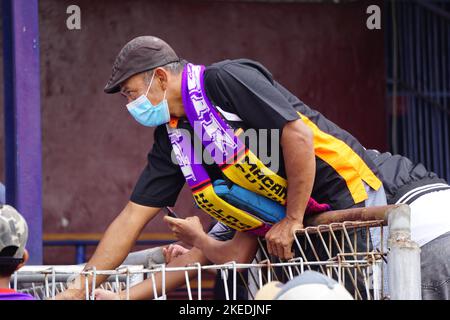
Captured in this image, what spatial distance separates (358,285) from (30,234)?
7.06 ft

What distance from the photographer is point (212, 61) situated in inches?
348

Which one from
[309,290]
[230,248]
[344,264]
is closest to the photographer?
[309,290]

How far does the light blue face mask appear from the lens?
434 centimetres

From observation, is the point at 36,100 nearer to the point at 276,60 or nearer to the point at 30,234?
the point at 30,234

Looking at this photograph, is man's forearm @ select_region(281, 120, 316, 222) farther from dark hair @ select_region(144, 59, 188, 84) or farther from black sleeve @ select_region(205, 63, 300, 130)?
dark hair @ select_region(144, 59, 188, 84)

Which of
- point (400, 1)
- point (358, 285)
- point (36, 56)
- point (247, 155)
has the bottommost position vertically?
point (358, 285)

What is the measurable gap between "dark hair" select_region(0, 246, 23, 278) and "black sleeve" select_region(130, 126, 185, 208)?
145 cm

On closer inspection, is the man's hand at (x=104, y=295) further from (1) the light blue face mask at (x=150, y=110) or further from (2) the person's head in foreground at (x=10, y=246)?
(1) the light blue face mask at (x=150, y=110)

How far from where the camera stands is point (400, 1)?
890 centimetres

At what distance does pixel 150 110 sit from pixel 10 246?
1.33 meters
